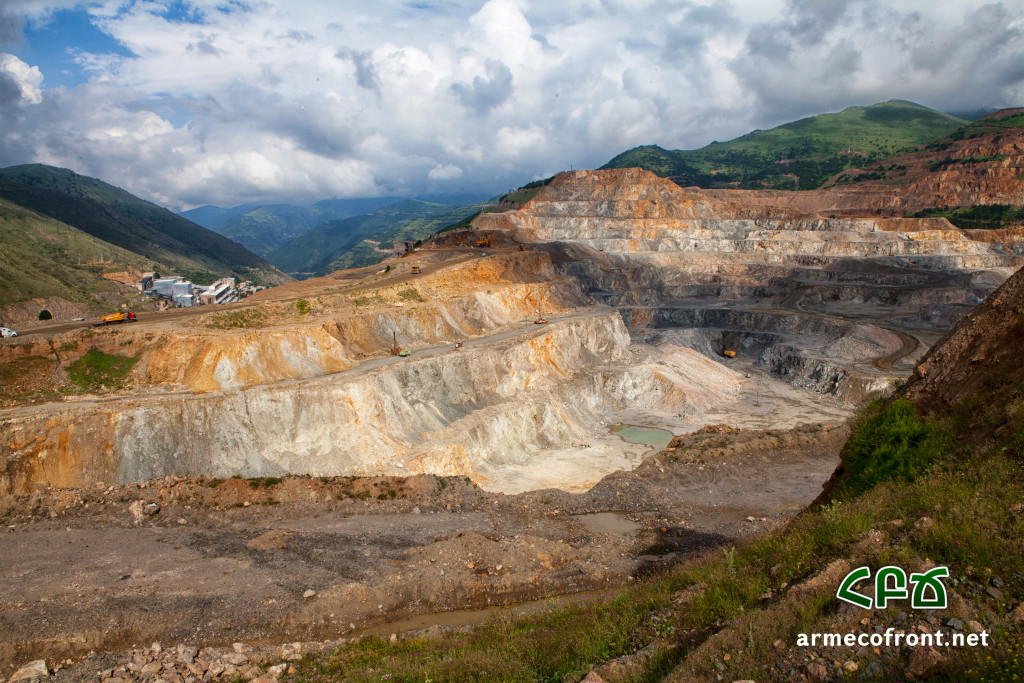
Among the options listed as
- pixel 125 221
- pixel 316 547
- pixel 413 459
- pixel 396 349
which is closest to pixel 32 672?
pixel 316 547

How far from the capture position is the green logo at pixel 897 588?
8.30 metres

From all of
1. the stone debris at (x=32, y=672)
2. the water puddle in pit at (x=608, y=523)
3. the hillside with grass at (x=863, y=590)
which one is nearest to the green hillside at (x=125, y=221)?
the water puddle in pit at (x=608, y=523)

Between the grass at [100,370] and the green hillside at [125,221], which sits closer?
the grass at [100,370]

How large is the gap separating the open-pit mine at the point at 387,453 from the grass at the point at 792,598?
5131mm

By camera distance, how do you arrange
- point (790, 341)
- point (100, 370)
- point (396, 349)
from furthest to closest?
point (790, 341), point (396, 349), point (100, 370)

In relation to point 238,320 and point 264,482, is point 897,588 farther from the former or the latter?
point 238,320

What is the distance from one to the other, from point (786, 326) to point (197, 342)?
60.3 metres

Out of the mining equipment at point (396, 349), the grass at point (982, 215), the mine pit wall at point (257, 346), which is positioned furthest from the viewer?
the grass at point (982, 215)

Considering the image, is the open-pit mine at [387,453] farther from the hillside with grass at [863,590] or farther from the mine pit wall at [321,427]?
the hillside with grass at [863,590]

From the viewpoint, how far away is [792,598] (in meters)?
9.61

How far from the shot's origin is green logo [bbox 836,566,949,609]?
27.2ft

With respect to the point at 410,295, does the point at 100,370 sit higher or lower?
lower

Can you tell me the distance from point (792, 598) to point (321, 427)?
2574 cm

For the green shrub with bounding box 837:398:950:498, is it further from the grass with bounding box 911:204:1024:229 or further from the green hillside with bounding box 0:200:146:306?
the grass with bounding box 911:204:1024:229
